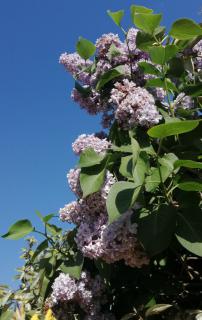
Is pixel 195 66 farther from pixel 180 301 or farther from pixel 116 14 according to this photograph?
pixel 180 301

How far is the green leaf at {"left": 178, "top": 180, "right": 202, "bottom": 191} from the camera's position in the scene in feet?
4.37

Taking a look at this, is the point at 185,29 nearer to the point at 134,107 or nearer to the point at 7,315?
the point at 134,107

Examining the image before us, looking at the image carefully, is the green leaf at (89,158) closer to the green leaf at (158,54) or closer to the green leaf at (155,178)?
the green leaf at (155,178)

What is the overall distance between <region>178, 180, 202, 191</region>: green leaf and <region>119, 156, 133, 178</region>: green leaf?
147 millimetres

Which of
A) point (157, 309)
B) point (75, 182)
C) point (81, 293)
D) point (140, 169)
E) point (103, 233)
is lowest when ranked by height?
point (157, 309)

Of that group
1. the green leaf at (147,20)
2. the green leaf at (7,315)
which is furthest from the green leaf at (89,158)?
the green leaf at (7,315)

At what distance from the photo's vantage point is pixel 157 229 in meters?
1.37

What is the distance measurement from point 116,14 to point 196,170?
68 centimetres

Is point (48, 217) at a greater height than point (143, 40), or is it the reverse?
point (143, 40)

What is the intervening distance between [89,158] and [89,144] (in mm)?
122

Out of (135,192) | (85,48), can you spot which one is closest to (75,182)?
(135,192)

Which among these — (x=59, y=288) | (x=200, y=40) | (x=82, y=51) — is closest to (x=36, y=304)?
(x=59, y=288)

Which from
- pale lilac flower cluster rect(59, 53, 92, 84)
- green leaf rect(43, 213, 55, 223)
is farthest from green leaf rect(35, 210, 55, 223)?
pale lilac flower cluster rect(59, 53, 92, 84)

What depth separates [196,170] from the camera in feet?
5.27
